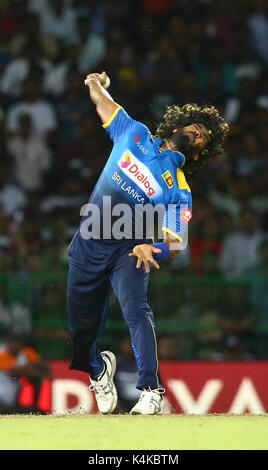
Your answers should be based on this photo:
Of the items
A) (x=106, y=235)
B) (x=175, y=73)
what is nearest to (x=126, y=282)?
(x=106, y=235)

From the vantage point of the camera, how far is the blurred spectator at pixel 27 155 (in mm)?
10953

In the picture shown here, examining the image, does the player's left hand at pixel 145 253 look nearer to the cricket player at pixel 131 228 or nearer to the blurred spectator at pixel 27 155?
the cricket player at pixel 131 228

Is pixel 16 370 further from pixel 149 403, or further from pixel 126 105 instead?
pixel 126 105

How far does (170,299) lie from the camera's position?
29.9 ft

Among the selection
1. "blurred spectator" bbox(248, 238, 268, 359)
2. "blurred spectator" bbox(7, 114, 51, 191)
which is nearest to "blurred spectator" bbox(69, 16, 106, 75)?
"blurred spectator" bbox(7, 114, 51, 191)

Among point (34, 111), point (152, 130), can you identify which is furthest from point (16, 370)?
point (152, 130)

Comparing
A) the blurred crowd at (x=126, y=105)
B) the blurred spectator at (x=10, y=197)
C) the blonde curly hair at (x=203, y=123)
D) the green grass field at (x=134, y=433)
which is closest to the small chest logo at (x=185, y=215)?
the blonde curly hair at (x=203, y=123)

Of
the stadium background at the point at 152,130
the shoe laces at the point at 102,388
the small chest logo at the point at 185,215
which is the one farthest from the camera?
the stadium background at the point at 152,130

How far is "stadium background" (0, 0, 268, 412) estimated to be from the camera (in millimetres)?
9070

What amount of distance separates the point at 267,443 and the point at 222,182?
5.93 meters

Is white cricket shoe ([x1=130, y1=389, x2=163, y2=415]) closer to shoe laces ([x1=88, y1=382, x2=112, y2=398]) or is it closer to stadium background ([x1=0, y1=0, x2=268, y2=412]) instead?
shoe laces ([x1=88, y1=382, x2=112, y2=398])

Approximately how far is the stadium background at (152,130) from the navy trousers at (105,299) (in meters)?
2.37

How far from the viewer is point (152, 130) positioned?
11617mm

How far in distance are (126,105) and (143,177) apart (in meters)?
5.29
